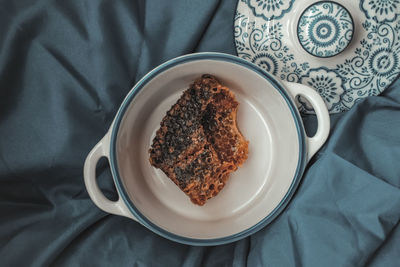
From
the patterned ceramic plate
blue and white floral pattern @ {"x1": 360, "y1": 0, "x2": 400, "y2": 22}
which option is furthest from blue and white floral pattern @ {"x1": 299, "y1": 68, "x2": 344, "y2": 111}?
blue and white floral pattern @ {"x1": 360, "y1": 0, "x2": 400, "y2": 22}

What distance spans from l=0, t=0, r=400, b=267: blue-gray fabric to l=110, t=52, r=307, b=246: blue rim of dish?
0.16ft

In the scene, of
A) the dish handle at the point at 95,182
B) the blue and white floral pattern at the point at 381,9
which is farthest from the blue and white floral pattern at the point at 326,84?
the dish handle at the point at 95,182

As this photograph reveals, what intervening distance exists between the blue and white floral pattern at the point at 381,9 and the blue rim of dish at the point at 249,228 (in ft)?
0.80

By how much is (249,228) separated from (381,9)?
51cm

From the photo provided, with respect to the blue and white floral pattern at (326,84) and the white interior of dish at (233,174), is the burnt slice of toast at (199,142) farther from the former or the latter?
the blue and white floral pattern at (326,84)

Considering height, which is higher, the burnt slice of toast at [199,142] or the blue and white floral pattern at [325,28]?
the blue and white floral pattern at [325,28]

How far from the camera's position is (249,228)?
0.71 meters

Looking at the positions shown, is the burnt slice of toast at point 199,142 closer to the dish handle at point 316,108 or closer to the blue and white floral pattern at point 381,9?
the dish handle at point 316,108

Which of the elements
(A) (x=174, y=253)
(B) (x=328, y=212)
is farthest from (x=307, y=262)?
(A) (x=174, y=253)

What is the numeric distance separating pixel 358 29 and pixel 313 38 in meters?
0.11

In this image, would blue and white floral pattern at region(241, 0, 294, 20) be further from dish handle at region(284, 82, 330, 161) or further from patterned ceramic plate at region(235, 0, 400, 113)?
dish handle at region(284, 82, 330, 161)

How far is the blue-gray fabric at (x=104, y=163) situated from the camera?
694 millimetres

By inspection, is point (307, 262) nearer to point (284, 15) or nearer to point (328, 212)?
point (328, 212)

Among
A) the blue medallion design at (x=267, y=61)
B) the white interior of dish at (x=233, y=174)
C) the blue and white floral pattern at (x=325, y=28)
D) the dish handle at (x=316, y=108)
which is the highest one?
the blue and white floral pattern at (x=325, y=28)
